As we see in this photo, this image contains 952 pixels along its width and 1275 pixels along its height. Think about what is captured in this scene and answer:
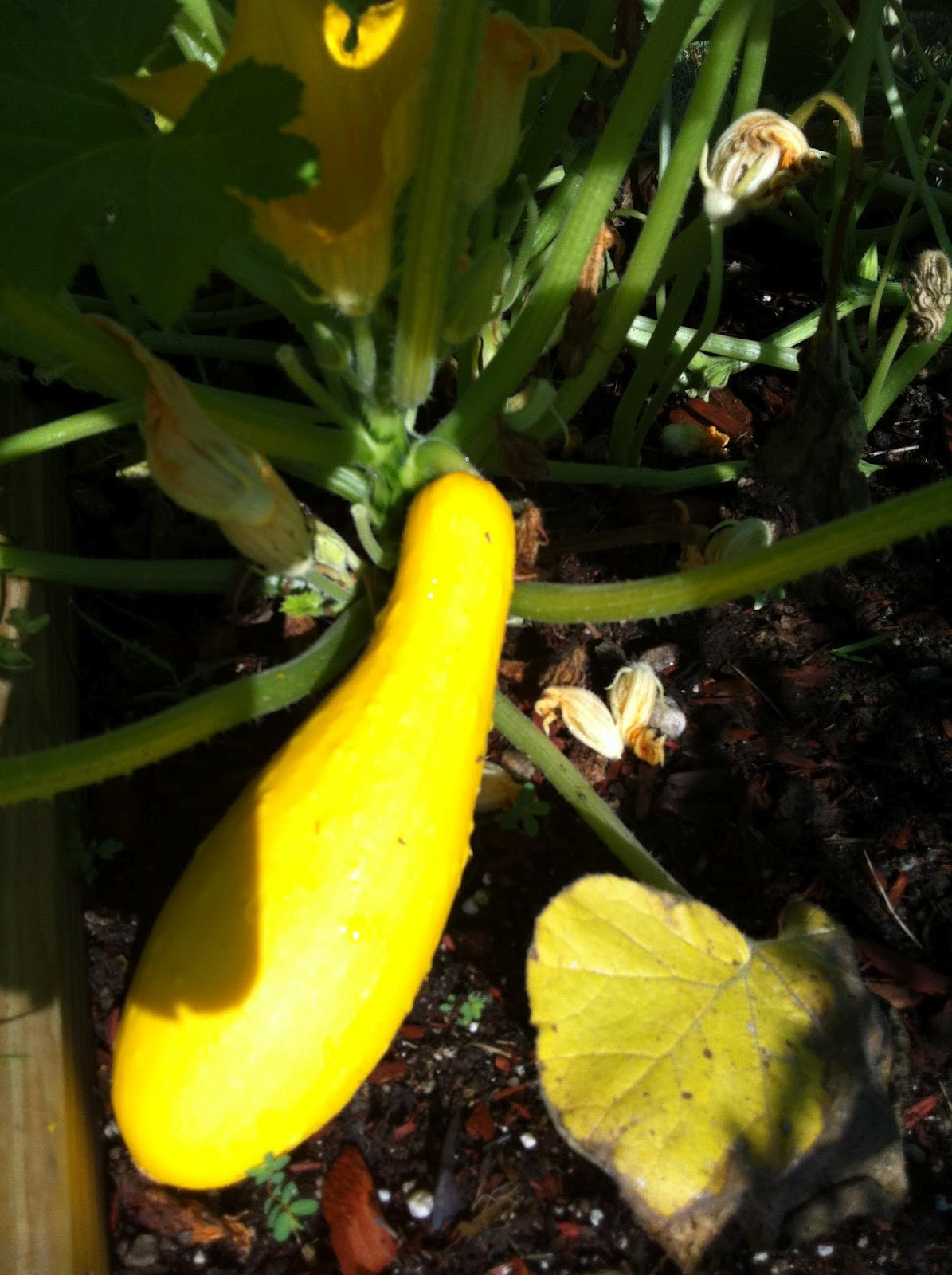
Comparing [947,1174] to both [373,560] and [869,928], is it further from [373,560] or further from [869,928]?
[373,560]

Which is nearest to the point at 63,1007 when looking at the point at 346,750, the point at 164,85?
the point at 346,750

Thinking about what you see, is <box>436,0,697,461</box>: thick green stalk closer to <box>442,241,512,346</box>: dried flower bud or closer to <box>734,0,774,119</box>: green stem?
<box>442,241,512,346</box>: dried flower bud

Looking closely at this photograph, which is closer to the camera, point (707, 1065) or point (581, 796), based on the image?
point (707, 1065)

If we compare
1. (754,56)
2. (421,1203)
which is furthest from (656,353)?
(421,1203)

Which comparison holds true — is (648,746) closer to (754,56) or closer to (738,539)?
(738,539)

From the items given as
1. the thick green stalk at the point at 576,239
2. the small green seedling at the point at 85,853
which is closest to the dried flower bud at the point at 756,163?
the thick green stalk at the point at 576,239

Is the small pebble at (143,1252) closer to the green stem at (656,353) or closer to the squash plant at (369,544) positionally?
the squash plant at (369,544)
